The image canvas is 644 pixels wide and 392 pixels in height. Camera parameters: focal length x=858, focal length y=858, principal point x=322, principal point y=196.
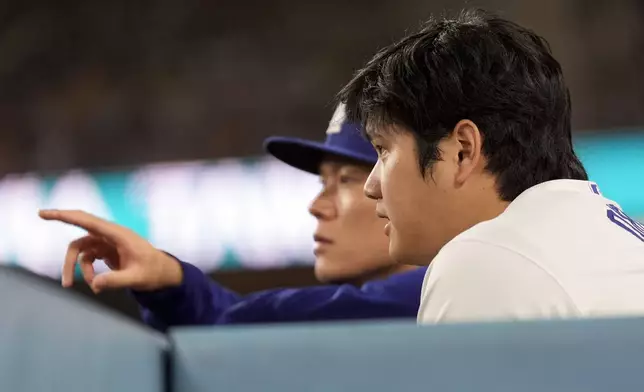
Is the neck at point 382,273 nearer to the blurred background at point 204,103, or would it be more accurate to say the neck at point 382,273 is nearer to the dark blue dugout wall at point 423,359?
the dark blue dugout wall at point 423,359

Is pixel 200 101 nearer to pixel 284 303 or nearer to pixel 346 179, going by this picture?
pixel 346 179

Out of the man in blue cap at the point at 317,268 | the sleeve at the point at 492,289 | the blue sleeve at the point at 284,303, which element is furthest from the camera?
the blue sleeve at the point at 284,303


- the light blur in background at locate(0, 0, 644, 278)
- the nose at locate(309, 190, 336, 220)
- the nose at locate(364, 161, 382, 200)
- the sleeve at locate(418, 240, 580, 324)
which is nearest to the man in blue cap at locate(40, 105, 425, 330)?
the nose at locate(309, 190, 336, 220)

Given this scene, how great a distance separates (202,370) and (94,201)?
3094 millimetres

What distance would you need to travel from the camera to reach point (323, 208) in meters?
1.50

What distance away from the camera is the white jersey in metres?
0.59

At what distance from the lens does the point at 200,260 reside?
10.9 feet

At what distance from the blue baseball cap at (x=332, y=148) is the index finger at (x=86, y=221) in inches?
17.4

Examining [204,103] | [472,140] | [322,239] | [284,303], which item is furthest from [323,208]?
[204,103]

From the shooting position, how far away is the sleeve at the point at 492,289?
1.91 feet

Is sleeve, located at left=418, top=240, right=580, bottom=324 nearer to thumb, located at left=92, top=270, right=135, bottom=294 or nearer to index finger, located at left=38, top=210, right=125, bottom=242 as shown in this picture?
thumb, located at left=92, top=270, right=135, bottom=294

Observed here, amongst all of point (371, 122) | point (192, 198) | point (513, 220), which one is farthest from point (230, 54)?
point (513, 220)

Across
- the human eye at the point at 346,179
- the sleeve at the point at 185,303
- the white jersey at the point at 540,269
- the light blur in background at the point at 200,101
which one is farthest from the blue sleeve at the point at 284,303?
the light blur in background at the point at 200,101

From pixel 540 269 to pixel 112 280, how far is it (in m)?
0.53
